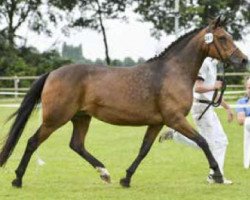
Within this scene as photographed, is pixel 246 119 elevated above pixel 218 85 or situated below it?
below

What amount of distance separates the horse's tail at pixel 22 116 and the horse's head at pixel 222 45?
89.1 inches

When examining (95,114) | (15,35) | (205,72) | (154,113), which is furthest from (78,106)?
(15,35)

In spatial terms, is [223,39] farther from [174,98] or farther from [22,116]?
[22,116]

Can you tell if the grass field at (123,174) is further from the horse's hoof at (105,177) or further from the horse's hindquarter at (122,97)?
the horse's hindquarter at (122,97)

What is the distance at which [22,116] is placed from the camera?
942 centimetres

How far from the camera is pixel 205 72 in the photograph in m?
9.73

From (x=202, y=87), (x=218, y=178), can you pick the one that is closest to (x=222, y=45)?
(x=202, y=87)

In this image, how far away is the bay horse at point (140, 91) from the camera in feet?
29.4

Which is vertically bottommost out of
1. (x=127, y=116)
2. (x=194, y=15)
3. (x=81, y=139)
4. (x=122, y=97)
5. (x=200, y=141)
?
(x=194, y=15)

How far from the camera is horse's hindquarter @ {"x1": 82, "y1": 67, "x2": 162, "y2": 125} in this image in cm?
899

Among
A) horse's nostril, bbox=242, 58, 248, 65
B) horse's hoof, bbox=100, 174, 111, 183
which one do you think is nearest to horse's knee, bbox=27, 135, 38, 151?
horse's hoof, bbox=100, 174, 111, 183

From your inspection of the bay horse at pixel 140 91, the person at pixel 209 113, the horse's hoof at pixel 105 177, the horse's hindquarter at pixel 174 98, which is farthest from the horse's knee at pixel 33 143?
the person at pixel 209 113

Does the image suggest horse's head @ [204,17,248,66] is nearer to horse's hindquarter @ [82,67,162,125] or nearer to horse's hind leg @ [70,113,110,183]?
horse's hindquarter @ [82,67,162,125]

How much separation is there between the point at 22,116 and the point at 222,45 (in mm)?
2861
